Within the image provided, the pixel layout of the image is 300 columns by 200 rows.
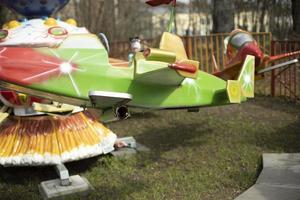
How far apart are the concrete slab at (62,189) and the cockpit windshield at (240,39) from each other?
2.22 metres

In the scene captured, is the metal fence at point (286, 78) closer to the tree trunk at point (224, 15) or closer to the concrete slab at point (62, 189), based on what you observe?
the tree trunk at point (224, 15)

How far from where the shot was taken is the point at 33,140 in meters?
4.87

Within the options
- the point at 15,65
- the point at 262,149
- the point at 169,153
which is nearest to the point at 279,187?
the point at 262,149

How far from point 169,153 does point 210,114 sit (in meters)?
2.39

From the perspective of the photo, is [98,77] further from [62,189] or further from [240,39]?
[240,39]

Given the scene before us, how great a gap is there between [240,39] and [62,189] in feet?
8.15

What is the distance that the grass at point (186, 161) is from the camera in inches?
188

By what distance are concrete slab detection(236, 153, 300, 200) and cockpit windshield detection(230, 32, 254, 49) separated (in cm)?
139

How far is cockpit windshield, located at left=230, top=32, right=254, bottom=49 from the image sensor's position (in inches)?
189

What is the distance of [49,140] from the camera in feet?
16.1

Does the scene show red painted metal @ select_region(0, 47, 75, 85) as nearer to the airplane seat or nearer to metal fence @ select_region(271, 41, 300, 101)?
the airplane seat

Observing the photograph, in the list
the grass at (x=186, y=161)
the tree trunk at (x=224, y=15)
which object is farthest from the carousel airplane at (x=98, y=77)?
the tree trunk at (x=224, y=15)

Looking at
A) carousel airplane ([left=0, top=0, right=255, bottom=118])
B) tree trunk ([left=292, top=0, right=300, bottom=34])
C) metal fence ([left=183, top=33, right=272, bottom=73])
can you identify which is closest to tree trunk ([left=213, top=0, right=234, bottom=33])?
metal fence ([left=183, top=33, right=272, bottom=73])

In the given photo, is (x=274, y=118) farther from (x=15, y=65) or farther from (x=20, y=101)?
(x=15, y=65)
